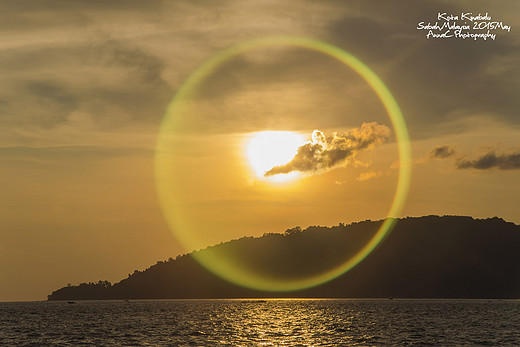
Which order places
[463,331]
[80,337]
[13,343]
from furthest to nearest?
1. [463,331]
2. [80,337]
3. [13,343]

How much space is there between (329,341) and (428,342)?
17594 millimetres

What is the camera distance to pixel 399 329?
5807 inches

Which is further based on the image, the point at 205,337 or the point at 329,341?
the point at 205,337

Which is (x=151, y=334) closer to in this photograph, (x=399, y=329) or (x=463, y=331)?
(x=399, y=329)

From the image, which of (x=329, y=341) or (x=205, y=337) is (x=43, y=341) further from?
(x=329, y=341)

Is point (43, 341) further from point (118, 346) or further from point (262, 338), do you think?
point (262, 338)

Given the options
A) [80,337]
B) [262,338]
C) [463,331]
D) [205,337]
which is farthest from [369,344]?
[80,337]

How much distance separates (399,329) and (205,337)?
48.1 metres

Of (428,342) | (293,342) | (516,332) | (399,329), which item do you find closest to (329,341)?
(293,342)

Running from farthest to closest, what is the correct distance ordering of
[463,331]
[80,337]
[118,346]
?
1. [463,331]
2. [80,337]
3. [118,346]

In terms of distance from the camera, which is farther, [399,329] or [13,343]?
[399,329]

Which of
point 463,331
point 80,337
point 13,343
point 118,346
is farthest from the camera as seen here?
point 463,331

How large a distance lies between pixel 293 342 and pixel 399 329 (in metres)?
42.6

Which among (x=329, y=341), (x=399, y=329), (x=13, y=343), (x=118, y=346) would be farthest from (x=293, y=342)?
(x=13, y=343)
